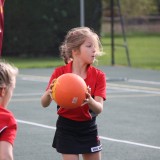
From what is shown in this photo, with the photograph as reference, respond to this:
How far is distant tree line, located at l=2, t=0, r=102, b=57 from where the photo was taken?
34625 mm

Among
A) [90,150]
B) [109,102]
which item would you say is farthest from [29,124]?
[90,150]

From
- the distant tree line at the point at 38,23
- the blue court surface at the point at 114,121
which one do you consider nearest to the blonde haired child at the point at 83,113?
the blue court surface at the point at 114,121

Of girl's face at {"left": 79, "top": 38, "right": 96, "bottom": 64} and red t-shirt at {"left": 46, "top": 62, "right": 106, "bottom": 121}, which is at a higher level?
girl's face at {"left": 79, "top": 38, "right": 96, "bottom": 64}

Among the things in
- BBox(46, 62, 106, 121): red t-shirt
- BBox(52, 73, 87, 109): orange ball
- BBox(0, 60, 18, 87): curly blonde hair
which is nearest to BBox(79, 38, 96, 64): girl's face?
BBox(46, 62, 106, 121): red t-shirt

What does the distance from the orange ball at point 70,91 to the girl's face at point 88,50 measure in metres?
0.52

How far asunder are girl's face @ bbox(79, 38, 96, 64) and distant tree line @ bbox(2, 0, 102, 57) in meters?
27.5

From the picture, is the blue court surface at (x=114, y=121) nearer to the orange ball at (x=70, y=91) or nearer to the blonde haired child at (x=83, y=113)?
the blonde haired child at (x=83, y=113)

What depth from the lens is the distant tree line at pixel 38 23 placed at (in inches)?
1363

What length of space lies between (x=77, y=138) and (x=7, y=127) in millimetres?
1875

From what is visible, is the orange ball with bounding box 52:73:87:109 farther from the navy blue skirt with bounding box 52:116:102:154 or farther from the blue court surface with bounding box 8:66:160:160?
the blue court surface with bounding box 8:66:160:160

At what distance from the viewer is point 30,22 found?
35031 millimetres

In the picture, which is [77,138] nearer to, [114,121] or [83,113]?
[83,113]

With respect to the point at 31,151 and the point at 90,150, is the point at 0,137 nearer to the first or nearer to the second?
the point at 90,150

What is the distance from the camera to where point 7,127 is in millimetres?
5332
